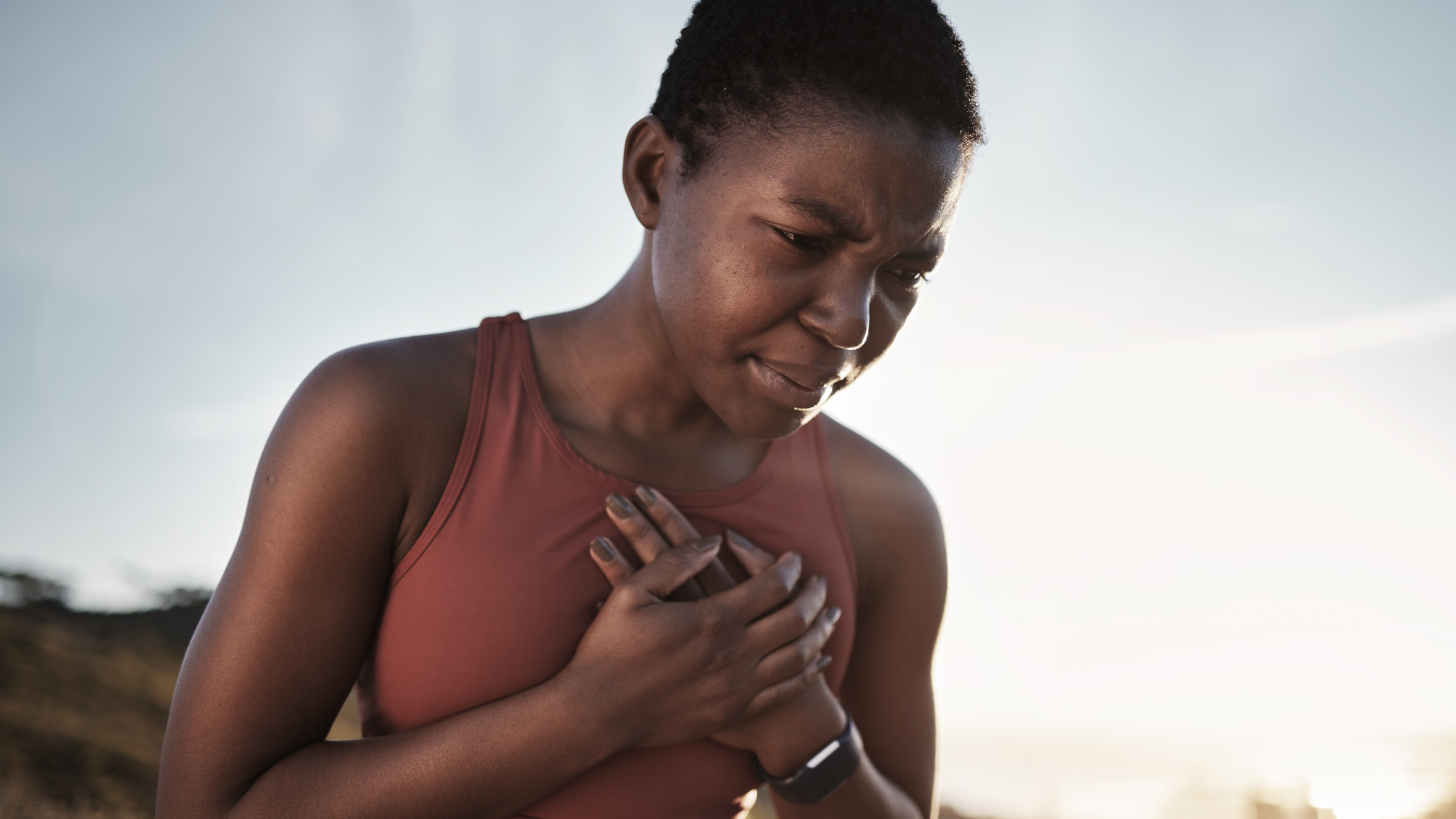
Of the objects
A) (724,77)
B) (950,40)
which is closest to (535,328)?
(724,77)

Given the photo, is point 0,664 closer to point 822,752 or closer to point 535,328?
point 535,328

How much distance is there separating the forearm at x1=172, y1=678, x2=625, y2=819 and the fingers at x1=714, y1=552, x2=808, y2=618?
306 millimetres

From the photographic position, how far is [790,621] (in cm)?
161

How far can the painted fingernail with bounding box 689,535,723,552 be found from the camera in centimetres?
158

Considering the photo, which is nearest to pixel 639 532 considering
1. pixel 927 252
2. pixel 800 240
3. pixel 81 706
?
pixel 800 240

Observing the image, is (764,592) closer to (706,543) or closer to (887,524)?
(706,543)

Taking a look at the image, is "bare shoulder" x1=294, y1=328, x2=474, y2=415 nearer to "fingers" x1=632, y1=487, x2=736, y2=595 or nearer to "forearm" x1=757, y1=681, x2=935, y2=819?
"fingers" x1=632, y1=487, x2=736, y2=595

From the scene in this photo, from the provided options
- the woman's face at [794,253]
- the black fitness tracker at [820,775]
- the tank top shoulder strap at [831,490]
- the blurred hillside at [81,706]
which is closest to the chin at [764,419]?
the woman's face at [794,253]

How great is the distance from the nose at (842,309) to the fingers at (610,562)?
20.7 inches

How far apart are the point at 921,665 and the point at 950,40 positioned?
136 centimetres

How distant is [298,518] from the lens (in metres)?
1.29

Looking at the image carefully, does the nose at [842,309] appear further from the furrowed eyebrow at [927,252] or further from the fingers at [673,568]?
the fingers at [673,568]

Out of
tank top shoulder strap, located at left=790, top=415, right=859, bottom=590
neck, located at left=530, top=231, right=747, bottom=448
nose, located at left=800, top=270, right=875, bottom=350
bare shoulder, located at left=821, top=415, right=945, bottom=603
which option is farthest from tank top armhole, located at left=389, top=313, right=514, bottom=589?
bare shoulder, located at left=821, top=415, right=945, bottom=603

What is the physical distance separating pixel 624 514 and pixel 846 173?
72 centimetres
